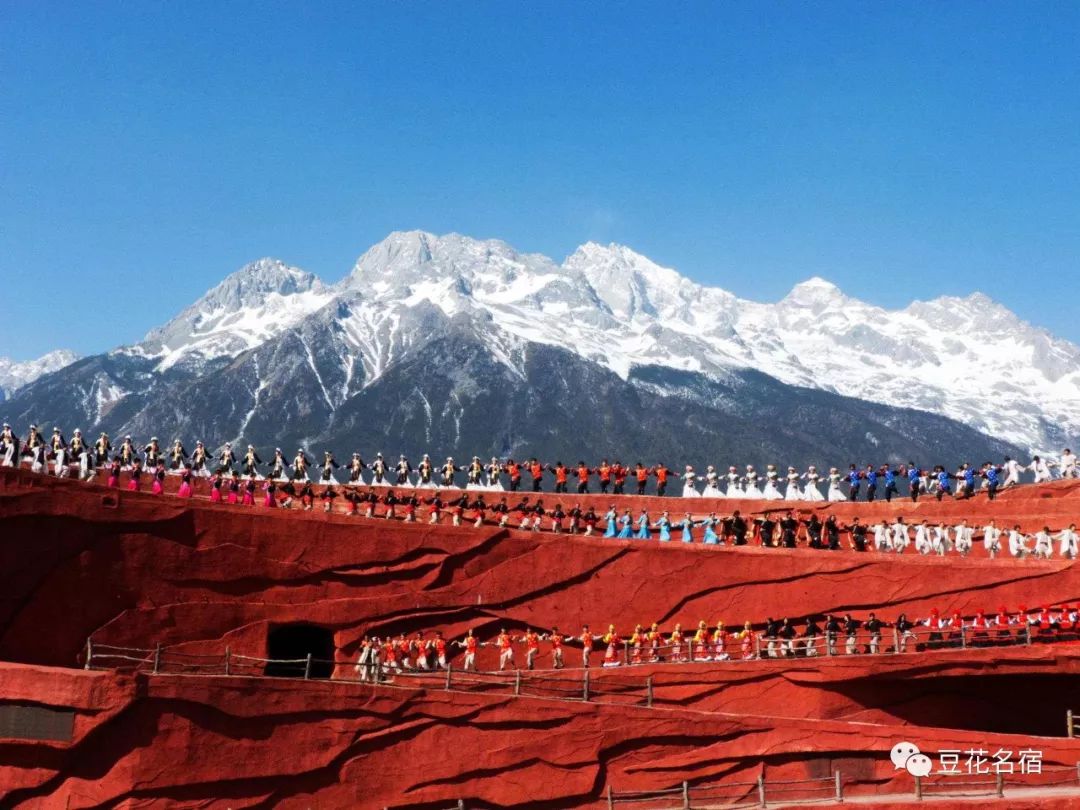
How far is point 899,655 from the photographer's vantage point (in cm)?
2819

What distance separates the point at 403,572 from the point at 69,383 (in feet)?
565

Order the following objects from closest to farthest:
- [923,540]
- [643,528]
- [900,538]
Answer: [923,540] < [900,538] < [643,528]

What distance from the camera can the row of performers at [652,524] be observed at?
3303 cm

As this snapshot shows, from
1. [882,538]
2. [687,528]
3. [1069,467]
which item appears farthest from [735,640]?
[1069,467]

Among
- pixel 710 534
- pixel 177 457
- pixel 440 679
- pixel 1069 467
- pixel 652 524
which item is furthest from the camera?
pixel 1069 467

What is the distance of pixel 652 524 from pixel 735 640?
7.43 metres

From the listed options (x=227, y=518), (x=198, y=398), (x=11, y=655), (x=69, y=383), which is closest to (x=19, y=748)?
(x=11, y=655)

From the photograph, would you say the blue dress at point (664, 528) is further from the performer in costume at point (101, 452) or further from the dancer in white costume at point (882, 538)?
the performer in costume at point (101, 452)

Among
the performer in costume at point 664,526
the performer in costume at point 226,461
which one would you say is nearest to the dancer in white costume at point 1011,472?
the performer in costume at point 664,526

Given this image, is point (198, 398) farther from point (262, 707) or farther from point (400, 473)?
point (262, 707)

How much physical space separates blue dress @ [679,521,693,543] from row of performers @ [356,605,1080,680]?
14.0 ft

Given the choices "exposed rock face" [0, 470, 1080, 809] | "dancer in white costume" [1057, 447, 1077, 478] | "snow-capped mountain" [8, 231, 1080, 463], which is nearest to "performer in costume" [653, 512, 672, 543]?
"exposed rock face" [0, 470, 1080, 809]

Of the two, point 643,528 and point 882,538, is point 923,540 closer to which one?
point 882,538

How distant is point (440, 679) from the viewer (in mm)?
26766
